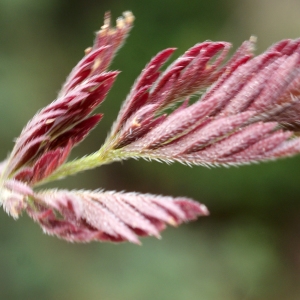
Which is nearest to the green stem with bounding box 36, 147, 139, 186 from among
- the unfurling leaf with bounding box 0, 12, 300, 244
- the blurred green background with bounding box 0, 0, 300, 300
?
the unfurling leaf with bounding box 0, 12, 300, 244

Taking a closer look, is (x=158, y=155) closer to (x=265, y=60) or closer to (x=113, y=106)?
(x=265, y=60)

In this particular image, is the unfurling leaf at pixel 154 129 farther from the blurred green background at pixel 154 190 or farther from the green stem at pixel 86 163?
the blurred green background at pixel 154 190

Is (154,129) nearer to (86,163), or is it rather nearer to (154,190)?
(86,163)

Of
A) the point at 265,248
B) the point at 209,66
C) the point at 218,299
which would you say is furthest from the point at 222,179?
the point at 209,66

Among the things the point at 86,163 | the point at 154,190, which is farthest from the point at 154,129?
the point at 154,190

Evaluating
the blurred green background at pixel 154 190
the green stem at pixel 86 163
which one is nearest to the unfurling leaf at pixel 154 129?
the green stem at pixel 86 163

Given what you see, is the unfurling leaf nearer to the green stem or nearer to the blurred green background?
the green stem

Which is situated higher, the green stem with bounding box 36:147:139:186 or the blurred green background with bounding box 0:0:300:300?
the green stem with bounding box 36:147:139:186

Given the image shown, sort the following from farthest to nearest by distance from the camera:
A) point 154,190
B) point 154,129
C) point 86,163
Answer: point 154,190, point 86,163, point 154,129
